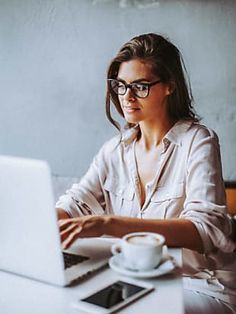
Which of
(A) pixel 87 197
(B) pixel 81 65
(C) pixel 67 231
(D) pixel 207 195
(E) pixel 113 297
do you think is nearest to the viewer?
(E) pixel 113 297

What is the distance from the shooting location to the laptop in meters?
1.03

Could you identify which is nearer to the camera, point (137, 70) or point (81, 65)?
point (137, 70)

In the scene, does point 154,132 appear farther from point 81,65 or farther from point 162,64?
point 81,65

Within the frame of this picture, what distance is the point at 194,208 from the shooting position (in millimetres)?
1501

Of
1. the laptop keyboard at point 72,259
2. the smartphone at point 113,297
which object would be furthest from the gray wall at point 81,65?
the smartphone at point 113,297

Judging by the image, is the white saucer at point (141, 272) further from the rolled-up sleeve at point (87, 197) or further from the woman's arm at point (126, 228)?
the rolled-up sleeve at point (87, 197)

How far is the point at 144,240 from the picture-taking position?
1.16m

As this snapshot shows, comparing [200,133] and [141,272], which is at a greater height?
[200,133]

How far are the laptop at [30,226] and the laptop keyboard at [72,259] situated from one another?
0.06 feet

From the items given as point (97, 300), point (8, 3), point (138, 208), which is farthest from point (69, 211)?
point (8, 3)

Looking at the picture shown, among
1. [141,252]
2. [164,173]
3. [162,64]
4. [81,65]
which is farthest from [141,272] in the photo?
[81,65]

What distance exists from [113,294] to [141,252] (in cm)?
11

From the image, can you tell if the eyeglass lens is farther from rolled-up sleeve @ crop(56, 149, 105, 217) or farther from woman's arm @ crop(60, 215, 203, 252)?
woman's arm @ crop(60, 215, 203, 252)

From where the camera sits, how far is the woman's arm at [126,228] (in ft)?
4.20
